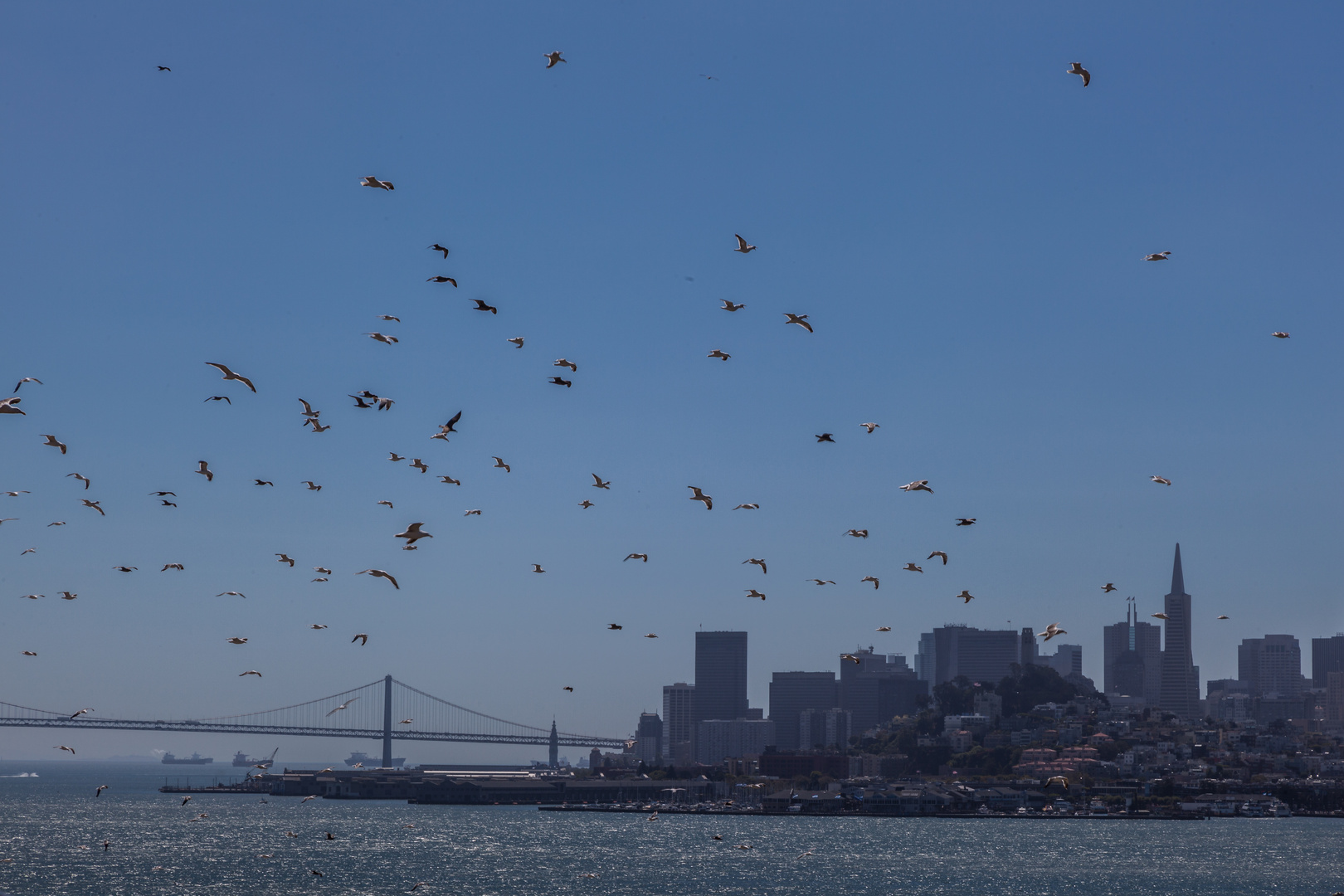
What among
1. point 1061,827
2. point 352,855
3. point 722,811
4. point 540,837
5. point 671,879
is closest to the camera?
point 671,879

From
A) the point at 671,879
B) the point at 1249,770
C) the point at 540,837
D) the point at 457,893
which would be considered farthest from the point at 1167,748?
the point at 457,893

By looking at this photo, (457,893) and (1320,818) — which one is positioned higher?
(457,893)

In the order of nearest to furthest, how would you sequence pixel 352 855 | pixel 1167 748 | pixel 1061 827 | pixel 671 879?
pixel 671 879, pixel 352 855, pixel 1061 827, pixel 1167 748

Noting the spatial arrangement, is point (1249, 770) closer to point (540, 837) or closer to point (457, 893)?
point (540, 837)

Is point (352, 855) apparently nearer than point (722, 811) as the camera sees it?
Yes

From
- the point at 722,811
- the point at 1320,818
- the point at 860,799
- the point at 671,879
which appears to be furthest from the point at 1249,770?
the point at 671,879

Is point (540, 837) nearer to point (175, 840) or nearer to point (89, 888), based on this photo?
point (175, 840)
